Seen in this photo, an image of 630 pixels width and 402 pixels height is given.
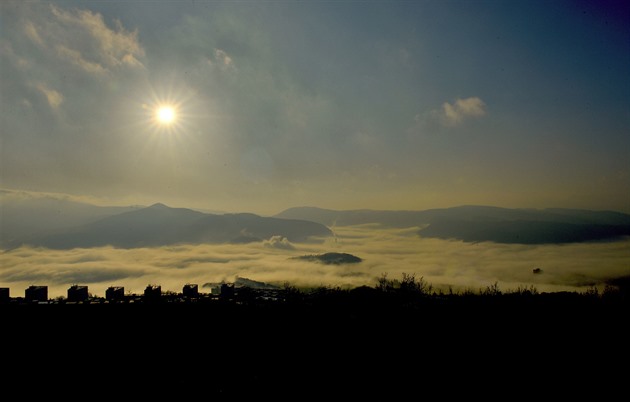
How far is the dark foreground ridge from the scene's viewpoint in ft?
66.5

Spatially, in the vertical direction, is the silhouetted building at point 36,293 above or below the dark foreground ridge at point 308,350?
above

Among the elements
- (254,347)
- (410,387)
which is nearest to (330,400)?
(410,387)

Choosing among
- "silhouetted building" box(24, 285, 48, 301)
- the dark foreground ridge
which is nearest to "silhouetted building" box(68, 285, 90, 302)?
"silhouetted building" box(24, 285, 48, 301)

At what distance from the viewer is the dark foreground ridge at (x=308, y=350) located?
66.5 feet

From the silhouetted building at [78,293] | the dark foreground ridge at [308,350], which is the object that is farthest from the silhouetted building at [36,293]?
the dark foreground ridge at [308,350]

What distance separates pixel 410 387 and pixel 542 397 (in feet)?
25.0

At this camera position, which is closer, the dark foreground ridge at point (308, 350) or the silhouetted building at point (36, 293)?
the dark foreground ridge at point (308, 350)

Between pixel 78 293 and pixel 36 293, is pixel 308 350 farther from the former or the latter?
pixel 36 293

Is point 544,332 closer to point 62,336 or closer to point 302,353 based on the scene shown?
point 302,353

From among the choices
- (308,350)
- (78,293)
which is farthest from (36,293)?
(308,350)

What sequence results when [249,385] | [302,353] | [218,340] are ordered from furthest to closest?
1. [218,340]
2. [302,353]
3. [249,385]

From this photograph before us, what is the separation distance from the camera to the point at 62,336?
84.8 feet

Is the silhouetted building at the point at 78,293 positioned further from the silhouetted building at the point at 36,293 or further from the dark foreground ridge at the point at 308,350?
the dark foreground ridge at the point at 308,350

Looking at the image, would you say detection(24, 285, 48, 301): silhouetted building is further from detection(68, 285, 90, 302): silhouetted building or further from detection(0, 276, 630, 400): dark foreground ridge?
detection(0, 276, 630, 400): dark foreground ridge
